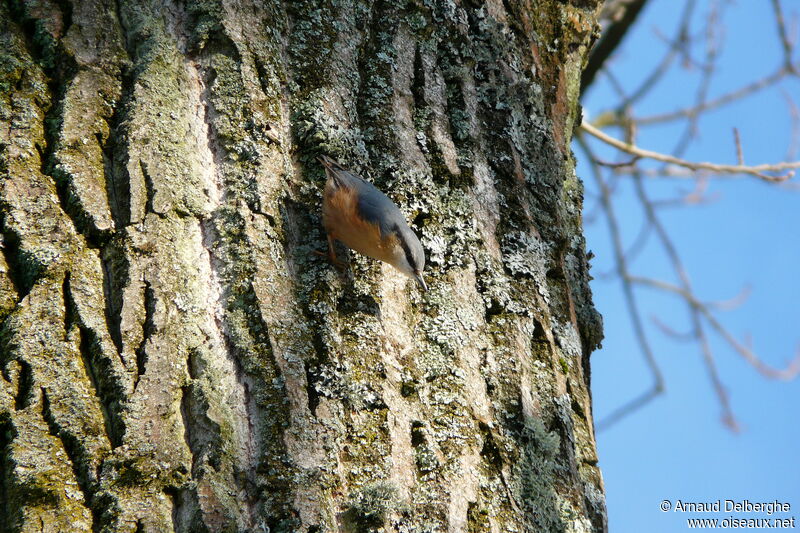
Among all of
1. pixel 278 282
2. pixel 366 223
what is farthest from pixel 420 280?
pixel 278 282

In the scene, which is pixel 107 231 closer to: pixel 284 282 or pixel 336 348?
pixel 284 282

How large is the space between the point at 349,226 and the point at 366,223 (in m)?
0.04

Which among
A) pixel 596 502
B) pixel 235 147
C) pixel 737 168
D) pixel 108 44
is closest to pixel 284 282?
pixel 235 147

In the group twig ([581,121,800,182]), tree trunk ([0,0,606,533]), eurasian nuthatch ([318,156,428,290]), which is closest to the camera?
tree trunk ([0,0,606,533])

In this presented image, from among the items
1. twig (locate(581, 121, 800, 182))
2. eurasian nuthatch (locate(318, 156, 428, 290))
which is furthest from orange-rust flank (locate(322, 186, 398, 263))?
twig (locate(581, 121, 800, 182))

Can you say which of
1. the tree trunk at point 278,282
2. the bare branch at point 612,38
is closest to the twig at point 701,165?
the bare branch at point 612,38

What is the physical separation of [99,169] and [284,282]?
0.46m

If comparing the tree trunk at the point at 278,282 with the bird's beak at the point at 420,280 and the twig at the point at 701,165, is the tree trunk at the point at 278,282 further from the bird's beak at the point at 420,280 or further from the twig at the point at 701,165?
the twig at the point at 701,165

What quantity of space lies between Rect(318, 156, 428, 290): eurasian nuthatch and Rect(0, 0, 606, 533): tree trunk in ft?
0.12

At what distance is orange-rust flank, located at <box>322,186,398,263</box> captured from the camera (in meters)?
1.71

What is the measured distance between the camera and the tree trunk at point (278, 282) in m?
→ 1.37

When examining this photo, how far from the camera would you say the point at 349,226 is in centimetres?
174

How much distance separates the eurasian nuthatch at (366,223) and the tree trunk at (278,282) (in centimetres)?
4

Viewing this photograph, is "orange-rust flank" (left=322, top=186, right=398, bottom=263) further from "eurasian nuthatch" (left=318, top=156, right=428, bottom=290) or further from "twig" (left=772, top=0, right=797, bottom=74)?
"twig" (left=772, top=0, right=797, bottom=74)
